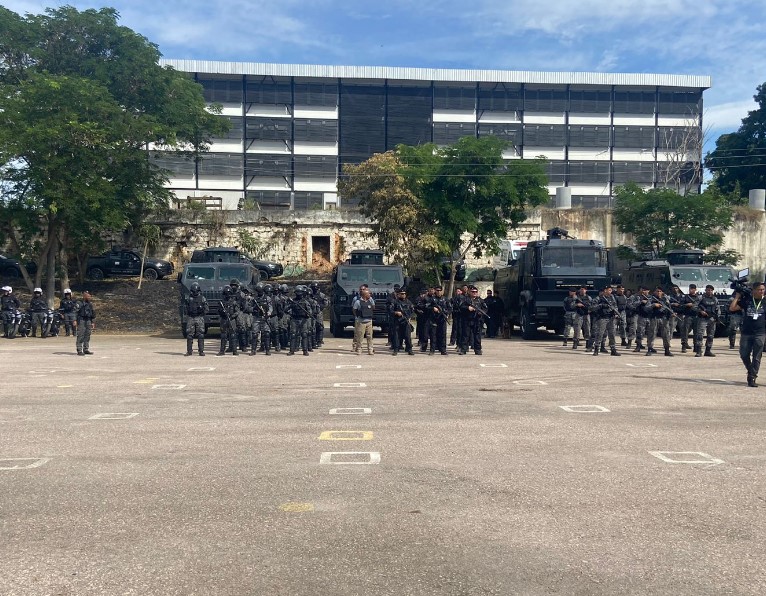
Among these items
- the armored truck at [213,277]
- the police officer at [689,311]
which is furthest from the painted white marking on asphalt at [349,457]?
the armored truck at [213,277]

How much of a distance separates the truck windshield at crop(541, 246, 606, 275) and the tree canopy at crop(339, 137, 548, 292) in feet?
29.0

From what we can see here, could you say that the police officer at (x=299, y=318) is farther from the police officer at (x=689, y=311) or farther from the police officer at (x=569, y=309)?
the police officer at (x=689, y=311)

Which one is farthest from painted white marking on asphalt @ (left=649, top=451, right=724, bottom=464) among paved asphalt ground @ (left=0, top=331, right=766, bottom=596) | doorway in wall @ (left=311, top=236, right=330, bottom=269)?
doorway in wall @ (left=311, top=236, right=330, bottom=269)

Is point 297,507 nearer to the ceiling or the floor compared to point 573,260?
nearer to the floor

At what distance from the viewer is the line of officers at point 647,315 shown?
750 inches

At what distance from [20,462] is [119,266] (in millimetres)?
31724

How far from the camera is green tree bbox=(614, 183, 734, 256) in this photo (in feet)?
115

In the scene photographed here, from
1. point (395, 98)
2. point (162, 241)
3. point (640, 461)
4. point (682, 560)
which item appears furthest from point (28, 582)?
point (395, 98)

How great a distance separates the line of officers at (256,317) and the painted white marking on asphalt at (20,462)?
36.5 feet

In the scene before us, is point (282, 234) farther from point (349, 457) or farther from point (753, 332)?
point (349, 457)

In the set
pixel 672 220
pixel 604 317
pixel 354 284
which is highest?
pixel 672 220

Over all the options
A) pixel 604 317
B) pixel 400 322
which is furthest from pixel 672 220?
pixel 400 322

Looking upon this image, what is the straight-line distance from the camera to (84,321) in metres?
18.8

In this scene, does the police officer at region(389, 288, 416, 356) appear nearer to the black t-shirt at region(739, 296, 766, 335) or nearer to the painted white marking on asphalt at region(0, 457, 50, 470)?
the black t-shirt at region(739, 296, 766, 335)
